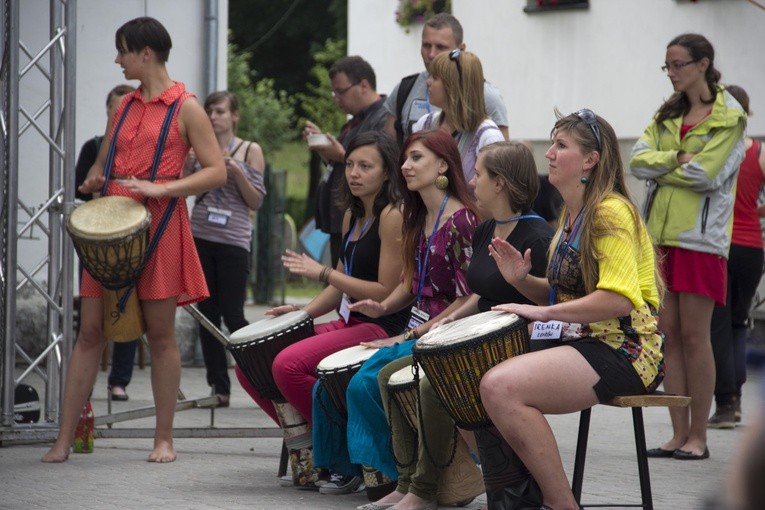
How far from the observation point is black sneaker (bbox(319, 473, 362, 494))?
16.9 ft

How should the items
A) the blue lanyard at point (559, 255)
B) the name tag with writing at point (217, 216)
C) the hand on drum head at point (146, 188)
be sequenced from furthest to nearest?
1. the name tag with writing at point (217, 216)
2. the hand on drum head at point (146, 188)
3. the blue lanyard at point (559, 255)

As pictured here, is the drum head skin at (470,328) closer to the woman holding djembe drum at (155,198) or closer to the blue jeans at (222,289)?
the woman holding djembe drum at (155,198)

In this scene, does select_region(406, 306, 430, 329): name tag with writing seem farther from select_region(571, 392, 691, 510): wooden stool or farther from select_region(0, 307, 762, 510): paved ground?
select_region(571, 392, 691, 510): wooden stool

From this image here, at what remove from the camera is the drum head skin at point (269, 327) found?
5203 mm

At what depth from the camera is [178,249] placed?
229 inches

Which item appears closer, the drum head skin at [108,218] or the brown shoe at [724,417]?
the drum head skin at [108,218]

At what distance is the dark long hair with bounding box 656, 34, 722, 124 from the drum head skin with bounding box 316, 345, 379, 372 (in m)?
2.11

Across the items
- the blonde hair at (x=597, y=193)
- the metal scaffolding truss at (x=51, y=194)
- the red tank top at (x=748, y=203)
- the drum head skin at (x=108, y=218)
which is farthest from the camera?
the red tank top at (x=748, y=203)

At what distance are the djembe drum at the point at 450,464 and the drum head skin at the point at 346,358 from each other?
25 centimetres

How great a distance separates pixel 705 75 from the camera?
237 inches

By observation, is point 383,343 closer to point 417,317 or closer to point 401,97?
point 417,317

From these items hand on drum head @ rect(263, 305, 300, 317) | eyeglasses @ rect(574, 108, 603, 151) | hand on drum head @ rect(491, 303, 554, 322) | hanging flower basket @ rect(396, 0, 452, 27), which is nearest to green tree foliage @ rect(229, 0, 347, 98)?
hanging flower basket @ rect(396, 0, 452, 27)

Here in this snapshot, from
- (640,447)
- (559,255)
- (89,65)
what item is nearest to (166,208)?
(559,255)

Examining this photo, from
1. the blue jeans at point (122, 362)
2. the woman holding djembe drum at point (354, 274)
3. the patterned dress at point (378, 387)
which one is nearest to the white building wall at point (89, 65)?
the blue jeans at point (122, 362)
